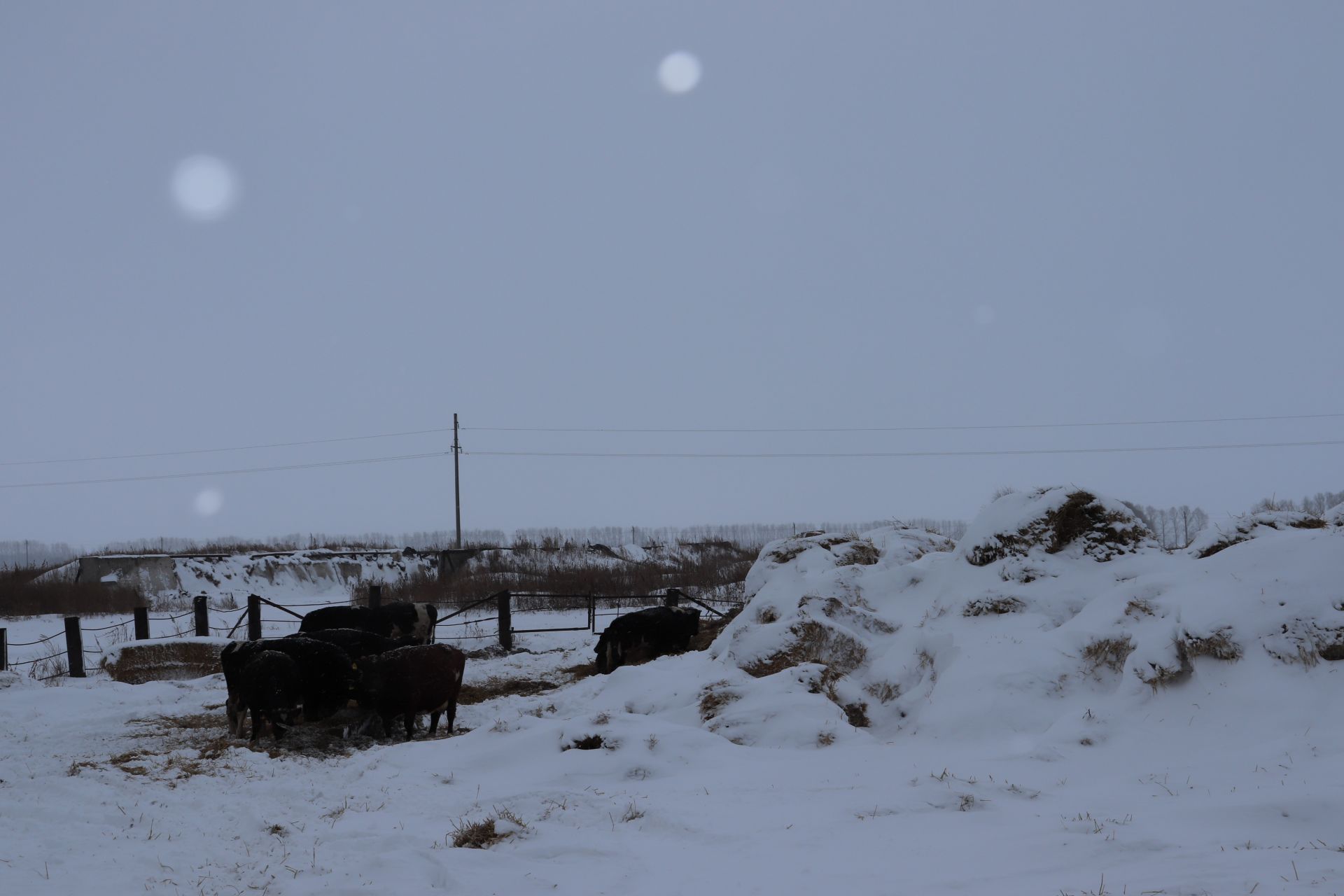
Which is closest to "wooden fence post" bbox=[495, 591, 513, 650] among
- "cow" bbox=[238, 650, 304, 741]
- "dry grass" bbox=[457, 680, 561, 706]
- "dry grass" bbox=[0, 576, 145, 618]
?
"dry grass" bbox=[457, 680, 561, 706]

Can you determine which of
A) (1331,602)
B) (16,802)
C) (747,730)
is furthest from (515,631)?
(1331,602)

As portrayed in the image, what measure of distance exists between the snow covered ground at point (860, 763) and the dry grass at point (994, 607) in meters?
0.04

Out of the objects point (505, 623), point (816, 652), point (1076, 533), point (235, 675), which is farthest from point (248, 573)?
point (1076, 533)

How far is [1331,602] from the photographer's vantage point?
7.38m

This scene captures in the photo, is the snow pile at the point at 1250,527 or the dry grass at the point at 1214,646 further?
the snow pile at the point at 1250,527

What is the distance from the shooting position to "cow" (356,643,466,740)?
10.1m

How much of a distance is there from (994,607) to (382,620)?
11.7m

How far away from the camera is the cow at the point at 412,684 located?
10070 millimetres

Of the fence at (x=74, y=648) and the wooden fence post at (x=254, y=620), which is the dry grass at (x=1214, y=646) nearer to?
the fence at (x=74, y=648)

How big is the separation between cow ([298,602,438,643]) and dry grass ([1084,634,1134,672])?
1207cm

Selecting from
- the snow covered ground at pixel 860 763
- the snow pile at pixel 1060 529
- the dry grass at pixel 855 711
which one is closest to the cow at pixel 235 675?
the snow covered ground at pixel 860 763

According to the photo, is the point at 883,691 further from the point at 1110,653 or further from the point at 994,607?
the point at 1110,653

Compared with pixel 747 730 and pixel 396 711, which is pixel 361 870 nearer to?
pixel 747 730

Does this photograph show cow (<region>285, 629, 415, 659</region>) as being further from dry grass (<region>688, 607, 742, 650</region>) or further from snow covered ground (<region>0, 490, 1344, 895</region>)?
dry grass (<region>688, 607, 742, 650</region>)
